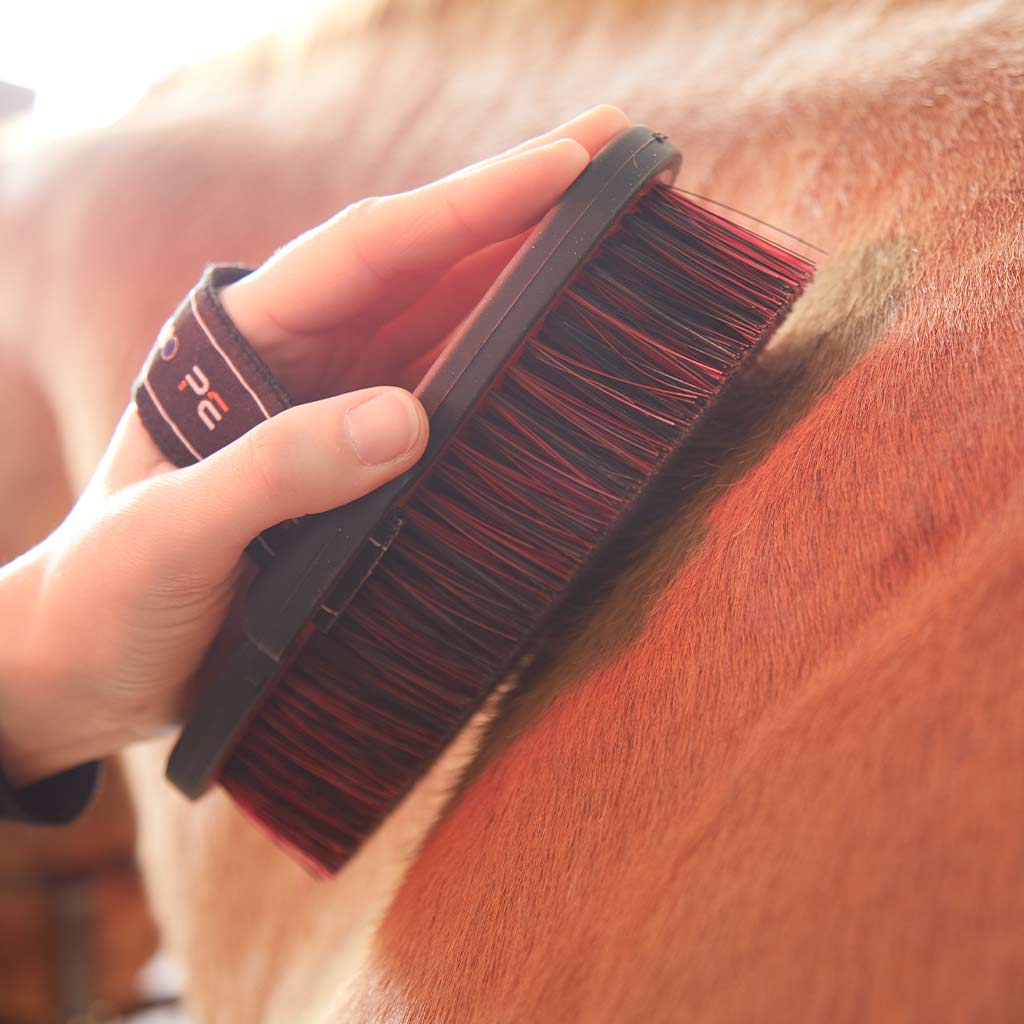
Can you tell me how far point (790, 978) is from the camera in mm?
201

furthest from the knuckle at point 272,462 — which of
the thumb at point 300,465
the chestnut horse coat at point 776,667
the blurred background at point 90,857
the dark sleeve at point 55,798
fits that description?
the blurred background at point 90,857

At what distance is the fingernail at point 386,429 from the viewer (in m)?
0.30

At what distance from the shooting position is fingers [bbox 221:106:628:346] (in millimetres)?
361

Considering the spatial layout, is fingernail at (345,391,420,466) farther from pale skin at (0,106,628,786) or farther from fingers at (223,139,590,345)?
fingers at (223,139,590,345)

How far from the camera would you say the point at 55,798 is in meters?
0.52

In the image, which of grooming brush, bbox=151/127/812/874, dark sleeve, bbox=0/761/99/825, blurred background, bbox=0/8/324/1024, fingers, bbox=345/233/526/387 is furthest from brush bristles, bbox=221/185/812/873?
blurred background, bbox=0/8/324/1024

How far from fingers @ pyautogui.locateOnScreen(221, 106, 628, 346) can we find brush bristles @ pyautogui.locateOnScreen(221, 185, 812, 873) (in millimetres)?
57

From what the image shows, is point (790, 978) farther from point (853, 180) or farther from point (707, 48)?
point (707, 48)

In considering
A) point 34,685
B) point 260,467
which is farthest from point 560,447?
point 34,685

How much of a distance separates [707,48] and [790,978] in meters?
0.43

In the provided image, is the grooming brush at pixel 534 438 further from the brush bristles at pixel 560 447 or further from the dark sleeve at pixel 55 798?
the dark sleeve at pixel 55 798

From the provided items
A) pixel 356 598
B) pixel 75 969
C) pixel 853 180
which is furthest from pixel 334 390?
pixel 75 969

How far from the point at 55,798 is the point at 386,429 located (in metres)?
0.37

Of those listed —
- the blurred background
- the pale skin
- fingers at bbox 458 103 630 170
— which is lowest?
the blurred background
